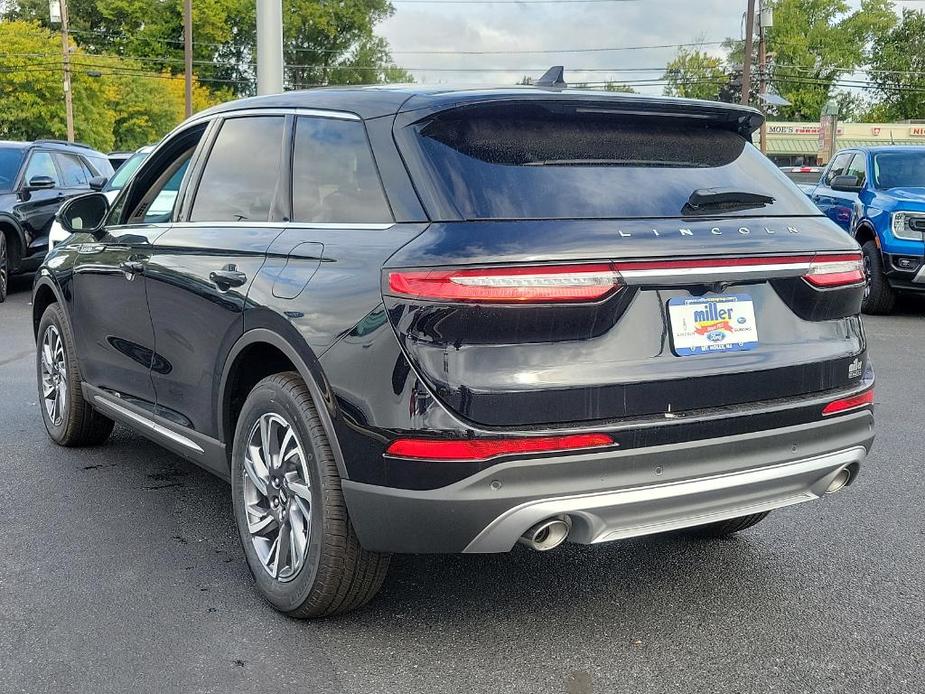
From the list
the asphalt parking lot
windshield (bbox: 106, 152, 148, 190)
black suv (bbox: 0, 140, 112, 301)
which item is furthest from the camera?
windshield (bbox: 106, 152, 148, 190)

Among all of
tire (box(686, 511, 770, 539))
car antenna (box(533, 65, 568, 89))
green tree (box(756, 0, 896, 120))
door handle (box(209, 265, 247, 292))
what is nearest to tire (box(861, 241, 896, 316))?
tire (box(686, 511, 770, 539))

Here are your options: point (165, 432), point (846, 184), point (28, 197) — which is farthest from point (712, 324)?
point (28, 197)

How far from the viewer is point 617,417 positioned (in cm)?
306

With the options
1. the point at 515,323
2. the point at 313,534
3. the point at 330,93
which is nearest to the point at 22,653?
the point at 313,534

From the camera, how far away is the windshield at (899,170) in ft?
39.4

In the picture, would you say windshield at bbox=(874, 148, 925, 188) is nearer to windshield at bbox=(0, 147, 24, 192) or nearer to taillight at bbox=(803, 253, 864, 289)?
taillight at bbox=(803, 253, 864, 289)

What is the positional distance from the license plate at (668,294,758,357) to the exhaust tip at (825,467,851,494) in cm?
62

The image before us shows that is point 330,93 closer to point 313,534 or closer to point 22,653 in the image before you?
point 313,534

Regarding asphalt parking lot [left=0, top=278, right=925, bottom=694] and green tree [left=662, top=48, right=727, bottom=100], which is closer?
asphalt parking lot [left=0, top=278, right=925, bottom=694]

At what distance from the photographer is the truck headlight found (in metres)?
11.3

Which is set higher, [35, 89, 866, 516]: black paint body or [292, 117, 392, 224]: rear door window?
[292, 117, 392, 224]: rear door window

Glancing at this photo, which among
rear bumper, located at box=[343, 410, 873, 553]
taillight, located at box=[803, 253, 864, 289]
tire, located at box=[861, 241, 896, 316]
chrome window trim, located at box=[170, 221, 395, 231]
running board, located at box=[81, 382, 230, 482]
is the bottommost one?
tire, located at box=[861, 241, 896, 316]

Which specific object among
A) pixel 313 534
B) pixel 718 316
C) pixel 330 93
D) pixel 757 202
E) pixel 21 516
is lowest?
pixel 21 516

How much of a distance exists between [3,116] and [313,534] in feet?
155
